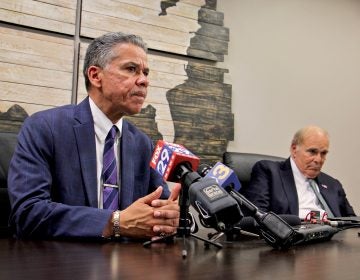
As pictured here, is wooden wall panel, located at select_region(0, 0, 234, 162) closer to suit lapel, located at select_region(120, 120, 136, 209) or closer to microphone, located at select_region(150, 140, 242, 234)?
suit lapel, located at select_region(120, 120, 136, 209)

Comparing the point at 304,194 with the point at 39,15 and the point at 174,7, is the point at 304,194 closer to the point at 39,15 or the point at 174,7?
the point at 174,7

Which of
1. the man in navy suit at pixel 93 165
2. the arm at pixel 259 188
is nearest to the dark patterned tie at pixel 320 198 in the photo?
the arm at pixel 259 188

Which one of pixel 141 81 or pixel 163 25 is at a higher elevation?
pixel 163 25

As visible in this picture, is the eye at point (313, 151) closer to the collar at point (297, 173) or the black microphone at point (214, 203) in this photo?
the collar at point (297, 173)

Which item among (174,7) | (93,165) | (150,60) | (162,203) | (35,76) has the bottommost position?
(162,203)

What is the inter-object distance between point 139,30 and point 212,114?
81 cm

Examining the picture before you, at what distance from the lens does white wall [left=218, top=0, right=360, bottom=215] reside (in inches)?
136

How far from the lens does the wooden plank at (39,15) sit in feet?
8.30

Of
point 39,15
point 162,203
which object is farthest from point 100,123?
point 39,15

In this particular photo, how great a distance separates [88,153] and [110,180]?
5.7 inches

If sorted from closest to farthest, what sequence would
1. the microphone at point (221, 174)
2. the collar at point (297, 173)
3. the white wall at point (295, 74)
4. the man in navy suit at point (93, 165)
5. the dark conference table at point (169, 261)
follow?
the dark conference table at point (169, 261) < the microphone at point (221, 174) < the man in navy suit at point (93, 165) < the collar at point (297, 173) < the white wall at point (295, 74)

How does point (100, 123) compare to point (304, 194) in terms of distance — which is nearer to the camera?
point (100, 123)

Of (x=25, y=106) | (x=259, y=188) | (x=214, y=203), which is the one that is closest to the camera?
(x=214, y=203)

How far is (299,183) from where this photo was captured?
312 centimetres
